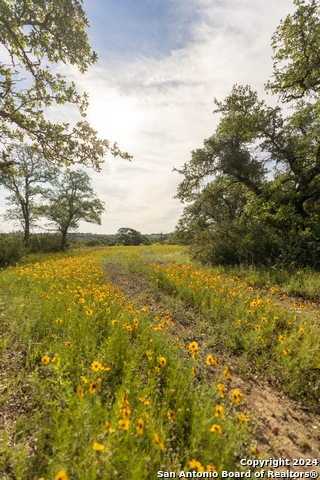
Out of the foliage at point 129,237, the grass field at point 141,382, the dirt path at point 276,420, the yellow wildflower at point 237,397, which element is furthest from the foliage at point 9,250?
the foliage at point 129,237

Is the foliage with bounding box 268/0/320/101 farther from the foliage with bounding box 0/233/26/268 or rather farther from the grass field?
the foliage with bounding box 0/233/26/268

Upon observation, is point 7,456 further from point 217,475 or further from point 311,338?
point 311,338

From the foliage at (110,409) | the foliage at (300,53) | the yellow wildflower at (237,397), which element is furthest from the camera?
the foliage at (300,53)

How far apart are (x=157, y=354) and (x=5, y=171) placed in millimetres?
8191

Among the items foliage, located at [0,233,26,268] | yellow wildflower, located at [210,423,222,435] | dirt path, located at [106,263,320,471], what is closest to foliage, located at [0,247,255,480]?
yellow wildflower, located at [210,423,222,435]

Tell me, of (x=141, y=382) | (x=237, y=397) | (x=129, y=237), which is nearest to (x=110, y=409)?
(x=141, y=382)

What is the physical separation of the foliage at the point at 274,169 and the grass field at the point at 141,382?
602 cm

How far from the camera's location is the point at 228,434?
7.13 ft

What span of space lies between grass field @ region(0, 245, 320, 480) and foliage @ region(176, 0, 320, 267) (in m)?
6.02

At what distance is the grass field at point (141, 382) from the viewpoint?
1.84 metres

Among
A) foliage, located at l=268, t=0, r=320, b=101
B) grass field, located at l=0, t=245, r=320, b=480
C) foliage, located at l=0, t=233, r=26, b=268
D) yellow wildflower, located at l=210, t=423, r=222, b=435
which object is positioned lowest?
grass field, located at l=0, t=245, r=320, b=480

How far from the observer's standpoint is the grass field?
72.3 inches

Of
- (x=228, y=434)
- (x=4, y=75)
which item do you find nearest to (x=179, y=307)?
(x=228, y=434)

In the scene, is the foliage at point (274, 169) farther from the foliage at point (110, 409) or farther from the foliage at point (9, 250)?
the foliage at point (9, 250)
